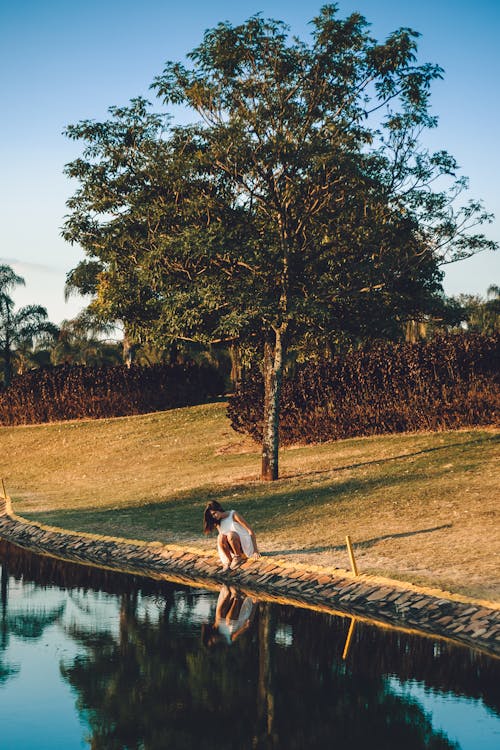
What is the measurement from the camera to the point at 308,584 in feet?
46.5

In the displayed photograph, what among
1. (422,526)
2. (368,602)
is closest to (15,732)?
(368,602)

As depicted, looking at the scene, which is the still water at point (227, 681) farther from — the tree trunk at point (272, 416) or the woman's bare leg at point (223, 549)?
the tree trunk at point (272, 416)

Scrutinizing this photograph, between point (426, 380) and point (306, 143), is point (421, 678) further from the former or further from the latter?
point (426, 380)

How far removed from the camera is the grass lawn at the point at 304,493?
15273mm

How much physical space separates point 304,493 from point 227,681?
12.0 m

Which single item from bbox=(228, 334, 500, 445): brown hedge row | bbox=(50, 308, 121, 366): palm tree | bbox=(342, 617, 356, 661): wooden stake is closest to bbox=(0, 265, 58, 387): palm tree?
bbox=(50, 308, 121, 366): palm tree

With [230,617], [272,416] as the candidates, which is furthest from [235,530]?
[272,416]

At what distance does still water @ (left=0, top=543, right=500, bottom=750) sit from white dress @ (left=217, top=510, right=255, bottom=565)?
1923 mm

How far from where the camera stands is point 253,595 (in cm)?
1402

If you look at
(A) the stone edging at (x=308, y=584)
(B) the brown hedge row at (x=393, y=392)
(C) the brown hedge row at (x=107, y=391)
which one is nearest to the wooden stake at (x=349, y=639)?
(A) the stone edging at (x=308, y=584)

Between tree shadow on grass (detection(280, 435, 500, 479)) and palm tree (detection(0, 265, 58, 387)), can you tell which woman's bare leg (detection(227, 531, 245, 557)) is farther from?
palm tree (detection(0, 265, 58, 387))

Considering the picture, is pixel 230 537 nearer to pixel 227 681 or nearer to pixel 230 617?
pixel 230 617

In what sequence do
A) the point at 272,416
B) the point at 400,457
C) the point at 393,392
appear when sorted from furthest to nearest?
the point at 393,392, the point at 272,416, the point at 400,457

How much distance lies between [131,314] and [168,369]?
17.4 meters
